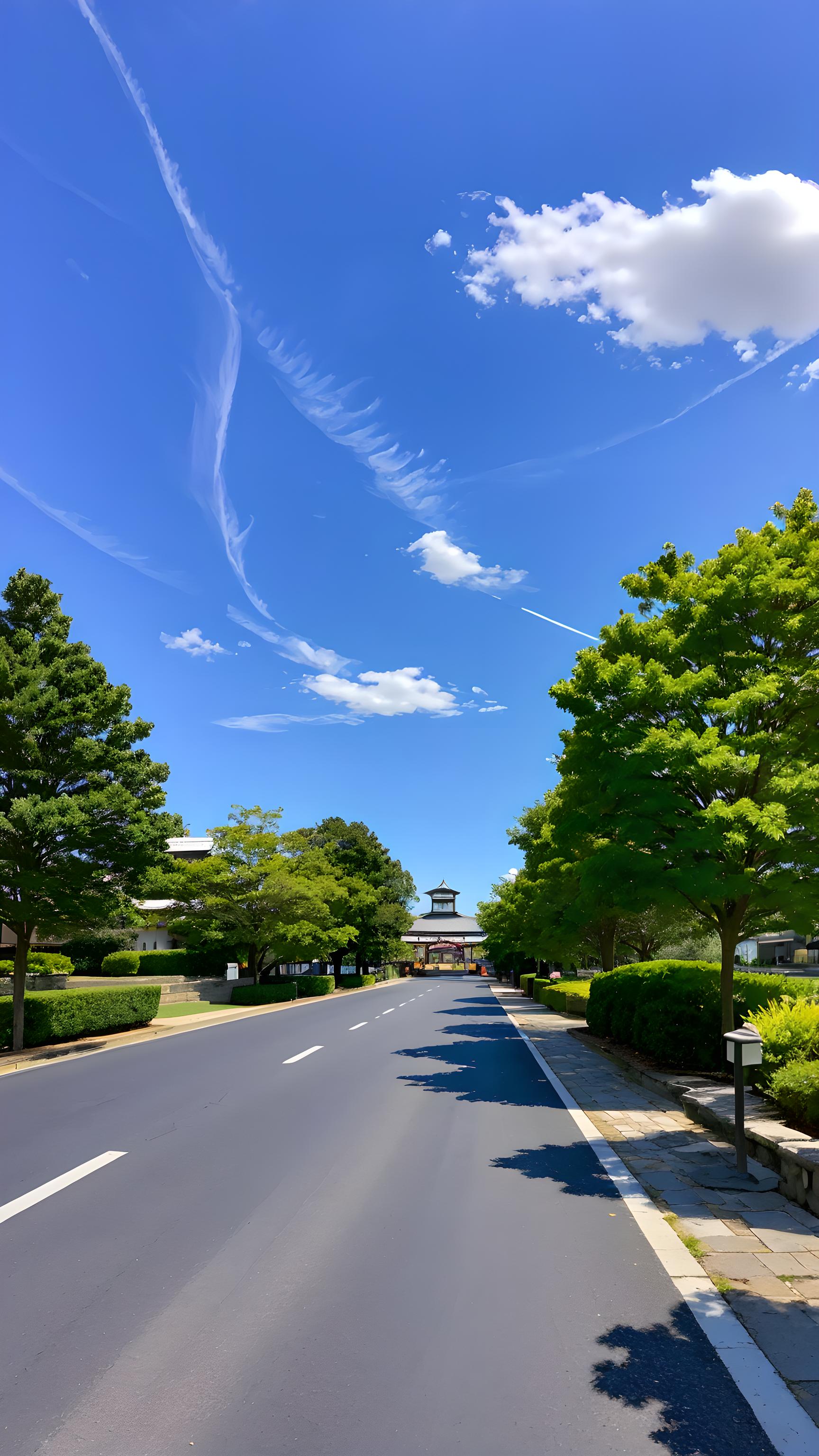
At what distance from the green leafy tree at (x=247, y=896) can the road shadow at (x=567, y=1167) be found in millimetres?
25279

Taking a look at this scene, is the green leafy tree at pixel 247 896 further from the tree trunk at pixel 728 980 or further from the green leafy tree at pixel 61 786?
the tree trunk at pixel 728 980

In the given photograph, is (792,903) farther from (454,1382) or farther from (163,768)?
(163,768)

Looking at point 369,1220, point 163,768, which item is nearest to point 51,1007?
point 163,768

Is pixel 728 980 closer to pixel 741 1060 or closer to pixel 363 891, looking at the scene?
pixel 741 1060

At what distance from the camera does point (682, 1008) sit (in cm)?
1222

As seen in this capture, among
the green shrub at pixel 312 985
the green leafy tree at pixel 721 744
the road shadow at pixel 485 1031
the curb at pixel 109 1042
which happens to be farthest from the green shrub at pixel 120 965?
the green leafy tree at pixel 721 744

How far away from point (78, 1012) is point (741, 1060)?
15970mm

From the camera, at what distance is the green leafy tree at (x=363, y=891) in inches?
1932

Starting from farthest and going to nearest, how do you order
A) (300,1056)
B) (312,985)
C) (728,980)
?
(312,985), (300,1056), (728,980)

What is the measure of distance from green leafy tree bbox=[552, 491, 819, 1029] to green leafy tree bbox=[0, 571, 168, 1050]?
10.5 m

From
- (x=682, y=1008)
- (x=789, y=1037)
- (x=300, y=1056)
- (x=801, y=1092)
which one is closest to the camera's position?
A: (x=801, y=1092)

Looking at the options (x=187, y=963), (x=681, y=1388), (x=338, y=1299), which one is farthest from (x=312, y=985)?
(x=681, y=1388)

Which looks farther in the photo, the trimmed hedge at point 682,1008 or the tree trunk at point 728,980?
the trimmed hedge at point 682,1008

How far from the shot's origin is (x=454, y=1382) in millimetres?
3844
